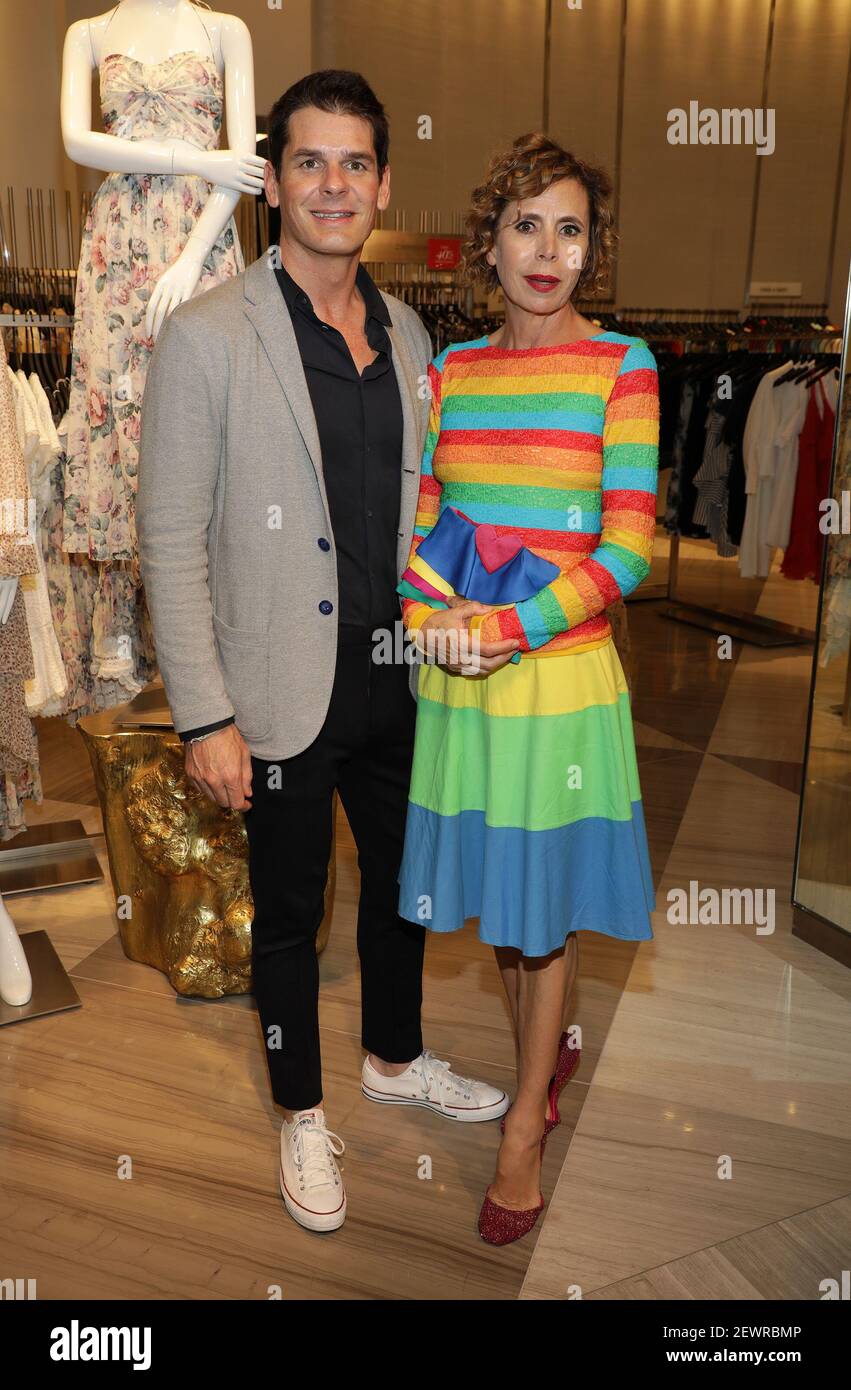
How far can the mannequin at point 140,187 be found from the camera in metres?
2.43

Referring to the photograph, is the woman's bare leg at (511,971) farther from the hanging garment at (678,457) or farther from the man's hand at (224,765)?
the hanging garment at (678,457)

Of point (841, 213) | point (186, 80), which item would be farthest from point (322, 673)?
point (841, 213)

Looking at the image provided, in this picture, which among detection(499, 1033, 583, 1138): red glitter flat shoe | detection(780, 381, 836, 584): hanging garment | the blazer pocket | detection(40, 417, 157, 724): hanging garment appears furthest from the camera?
detection(780, 381, 836, 584): hanging garment

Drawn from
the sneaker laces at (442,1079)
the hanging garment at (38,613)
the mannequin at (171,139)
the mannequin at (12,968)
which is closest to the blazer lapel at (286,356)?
the mannequin at (171,139)

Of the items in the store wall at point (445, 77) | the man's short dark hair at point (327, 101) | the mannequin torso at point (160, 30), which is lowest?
the man's short dark hair at point (327, 101)

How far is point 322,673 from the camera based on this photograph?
71.2 inches

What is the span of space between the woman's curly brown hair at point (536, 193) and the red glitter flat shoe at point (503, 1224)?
155cm

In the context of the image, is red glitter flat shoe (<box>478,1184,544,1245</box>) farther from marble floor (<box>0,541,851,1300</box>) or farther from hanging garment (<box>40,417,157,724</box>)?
hanging garment (<box>40,417,157,724</box>)

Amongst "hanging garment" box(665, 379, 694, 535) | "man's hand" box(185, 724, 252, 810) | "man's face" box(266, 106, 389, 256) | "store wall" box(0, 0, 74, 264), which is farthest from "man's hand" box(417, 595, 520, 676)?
"hanging garment" box(665, 379, 694, 535)

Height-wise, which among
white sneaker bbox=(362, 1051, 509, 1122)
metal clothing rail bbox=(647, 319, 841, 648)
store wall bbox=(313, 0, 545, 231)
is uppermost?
store wall bbox=(313, 0, 545, 231)

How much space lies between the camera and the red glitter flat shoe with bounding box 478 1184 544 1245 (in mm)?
1934

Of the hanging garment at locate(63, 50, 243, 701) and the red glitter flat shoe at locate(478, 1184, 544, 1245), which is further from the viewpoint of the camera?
the hanging garment at locate(63, 50, 243, 701)

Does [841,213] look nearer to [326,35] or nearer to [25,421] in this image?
[326,35]
